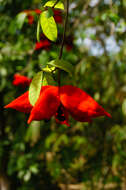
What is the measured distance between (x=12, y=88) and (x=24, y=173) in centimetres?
71

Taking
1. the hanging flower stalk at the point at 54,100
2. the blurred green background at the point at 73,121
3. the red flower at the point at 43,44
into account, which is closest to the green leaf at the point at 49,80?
the hanging flower stalk at the point at 54,100

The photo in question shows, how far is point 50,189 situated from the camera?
3354 mm

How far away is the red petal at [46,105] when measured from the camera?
608 mm

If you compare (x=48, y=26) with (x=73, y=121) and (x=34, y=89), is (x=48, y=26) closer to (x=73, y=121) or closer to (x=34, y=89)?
(x=34, y=89)

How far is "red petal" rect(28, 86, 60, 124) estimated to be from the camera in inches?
24.0

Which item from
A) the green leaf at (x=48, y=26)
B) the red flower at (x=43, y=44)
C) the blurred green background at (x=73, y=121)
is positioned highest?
the green leaf at (x=48, y=26)

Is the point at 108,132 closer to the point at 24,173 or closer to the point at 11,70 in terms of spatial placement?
the point at 24,173

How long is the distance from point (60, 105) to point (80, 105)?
6 cm

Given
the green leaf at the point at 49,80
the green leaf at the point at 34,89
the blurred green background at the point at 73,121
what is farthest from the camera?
the blurred green background at the point at 73,121

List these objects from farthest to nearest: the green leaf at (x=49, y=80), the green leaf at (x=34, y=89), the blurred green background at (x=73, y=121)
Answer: the blurred green background at (x=73, y=121), the green leaf at (x=49, y=80), the green leaf at (x=34, y=89)

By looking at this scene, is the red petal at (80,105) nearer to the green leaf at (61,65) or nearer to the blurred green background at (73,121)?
the green leaf at (61,65)

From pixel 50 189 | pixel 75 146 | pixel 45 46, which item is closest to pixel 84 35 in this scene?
pixel 45 46

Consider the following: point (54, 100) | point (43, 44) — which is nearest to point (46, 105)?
point (54, 100)

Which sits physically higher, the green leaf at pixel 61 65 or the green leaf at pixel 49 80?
the green leaf at pixel 61 65
